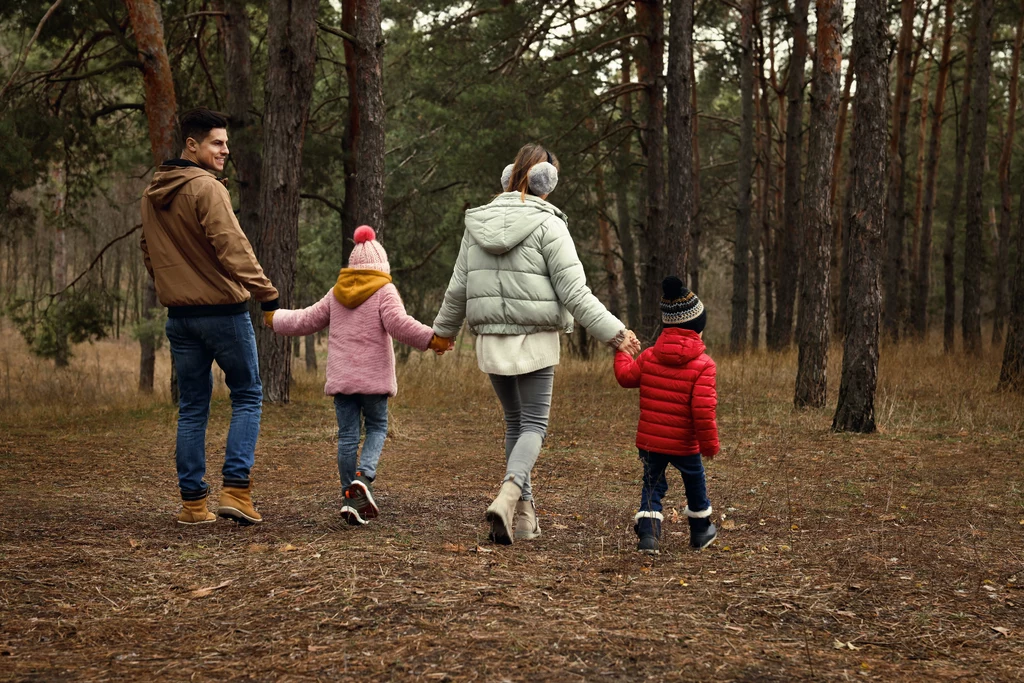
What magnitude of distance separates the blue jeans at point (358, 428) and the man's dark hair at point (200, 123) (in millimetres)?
1615

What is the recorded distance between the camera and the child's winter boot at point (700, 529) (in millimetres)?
5000

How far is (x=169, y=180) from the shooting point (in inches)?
198

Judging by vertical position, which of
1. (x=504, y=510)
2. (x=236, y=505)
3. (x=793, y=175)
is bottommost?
(x=236, y=505)

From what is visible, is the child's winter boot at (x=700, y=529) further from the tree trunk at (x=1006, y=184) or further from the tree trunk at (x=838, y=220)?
the tree trunk at (x=838, y=220)

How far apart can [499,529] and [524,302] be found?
1.18 m

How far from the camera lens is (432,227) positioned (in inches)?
858

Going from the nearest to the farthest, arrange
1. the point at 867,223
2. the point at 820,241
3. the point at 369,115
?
the point at 867,223 < the point at 369,115 < the point at 820,241

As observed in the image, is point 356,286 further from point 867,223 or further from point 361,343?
point 867,223

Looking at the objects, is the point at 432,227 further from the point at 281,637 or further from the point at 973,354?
the point at 281,637

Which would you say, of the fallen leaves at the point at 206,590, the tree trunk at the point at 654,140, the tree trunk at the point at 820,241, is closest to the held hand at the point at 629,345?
the fallen leaves at the point at 206,590

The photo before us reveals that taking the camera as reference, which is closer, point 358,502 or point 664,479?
point 664,479

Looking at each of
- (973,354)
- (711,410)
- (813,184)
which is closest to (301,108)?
(813,184)

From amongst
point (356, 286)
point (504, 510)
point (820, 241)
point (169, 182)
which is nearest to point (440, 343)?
point (356, 286)

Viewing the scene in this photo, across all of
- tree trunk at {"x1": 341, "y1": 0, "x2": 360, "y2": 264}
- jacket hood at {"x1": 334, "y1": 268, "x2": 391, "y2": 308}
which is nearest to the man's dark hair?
jacket hood at {"x1": 334, "y1": 268, "x2": 391, "y2": 308}
